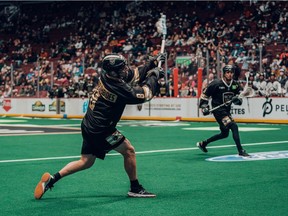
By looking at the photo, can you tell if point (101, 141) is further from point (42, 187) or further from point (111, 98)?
point (42, 187)

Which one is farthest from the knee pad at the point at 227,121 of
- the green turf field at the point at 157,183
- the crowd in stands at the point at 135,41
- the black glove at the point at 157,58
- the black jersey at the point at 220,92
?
the crowd in stands at the point at 135,41

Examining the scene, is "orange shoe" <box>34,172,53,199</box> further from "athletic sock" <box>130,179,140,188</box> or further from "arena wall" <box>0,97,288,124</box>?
"arena wall" <box>0,97,288,124</box>

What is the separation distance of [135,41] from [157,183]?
26.5 metres

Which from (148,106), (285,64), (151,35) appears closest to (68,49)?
(151,35)

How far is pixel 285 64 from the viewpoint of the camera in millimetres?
23922

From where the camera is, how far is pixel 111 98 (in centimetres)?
728

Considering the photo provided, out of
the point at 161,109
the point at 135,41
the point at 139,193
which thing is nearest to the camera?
the point at 139,193

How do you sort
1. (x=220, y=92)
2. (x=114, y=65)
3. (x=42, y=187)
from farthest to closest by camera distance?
(x=220, y=92), (x=42, y=187), (x=114, y=65)

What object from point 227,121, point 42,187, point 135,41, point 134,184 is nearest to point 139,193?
point 134,184

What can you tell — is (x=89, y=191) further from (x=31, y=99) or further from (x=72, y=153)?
(x=31, y=99)

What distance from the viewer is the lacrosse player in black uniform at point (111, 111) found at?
23.6 feet

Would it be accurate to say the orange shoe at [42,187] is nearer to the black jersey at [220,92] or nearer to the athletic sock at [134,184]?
the athletic sock at [134,184]

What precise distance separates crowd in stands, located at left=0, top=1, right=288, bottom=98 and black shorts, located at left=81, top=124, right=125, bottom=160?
12.4 metres

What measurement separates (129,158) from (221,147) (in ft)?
23.0
